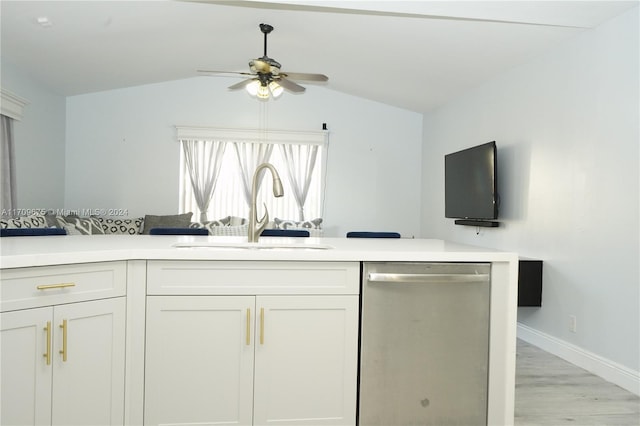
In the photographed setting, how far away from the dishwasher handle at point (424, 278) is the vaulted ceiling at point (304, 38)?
1948 millimetres

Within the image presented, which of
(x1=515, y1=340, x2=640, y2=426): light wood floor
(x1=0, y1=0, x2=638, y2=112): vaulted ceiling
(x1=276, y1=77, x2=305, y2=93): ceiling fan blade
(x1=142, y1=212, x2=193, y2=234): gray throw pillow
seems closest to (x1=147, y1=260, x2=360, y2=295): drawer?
(x1=515, y1=340, x2=640, y2=426): light wood floor

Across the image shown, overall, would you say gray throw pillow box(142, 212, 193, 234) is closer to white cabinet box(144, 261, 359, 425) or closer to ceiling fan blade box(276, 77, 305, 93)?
ceiling fan blade box(276, 77, 305, 93)

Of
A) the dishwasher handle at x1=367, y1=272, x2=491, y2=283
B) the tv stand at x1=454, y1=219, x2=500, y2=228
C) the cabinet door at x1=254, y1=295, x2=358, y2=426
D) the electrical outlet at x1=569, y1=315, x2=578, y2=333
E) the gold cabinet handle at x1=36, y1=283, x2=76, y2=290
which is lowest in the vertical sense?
the electrical outlet at x1=569, y1=315, x2=578, y2=333

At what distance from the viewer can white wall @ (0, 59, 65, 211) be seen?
4.88 m

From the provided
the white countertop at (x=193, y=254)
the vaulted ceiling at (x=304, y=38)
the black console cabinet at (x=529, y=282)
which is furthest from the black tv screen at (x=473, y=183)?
the white countertop at (x=193, y=254)

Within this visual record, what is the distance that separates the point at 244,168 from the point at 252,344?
16.0 feet

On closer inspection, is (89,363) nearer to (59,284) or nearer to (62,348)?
(62,348)

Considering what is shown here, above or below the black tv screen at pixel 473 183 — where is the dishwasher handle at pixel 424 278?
below

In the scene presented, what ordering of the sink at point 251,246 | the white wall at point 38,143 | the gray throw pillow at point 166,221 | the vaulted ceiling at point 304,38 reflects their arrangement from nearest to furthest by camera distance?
the sink at point 251,246, the vaulted ceiling at point 304,38, the white wall at point 38,143, the gray throw pillow at point 166,221

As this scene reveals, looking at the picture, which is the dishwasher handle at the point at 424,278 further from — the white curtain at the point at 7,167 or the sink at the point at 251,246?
the white curtain at the point at 7,167

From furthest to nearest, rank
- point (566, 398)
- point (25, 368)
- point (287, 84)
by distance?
point (287, 84), point (566, 398), point (25, 368)

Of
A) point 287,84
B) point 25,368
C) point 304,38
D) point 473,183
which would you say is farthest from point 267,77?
point 25,368

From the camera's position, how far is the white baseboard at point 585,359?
9.26 ft

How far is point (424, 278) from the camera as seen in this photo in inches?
73.3
